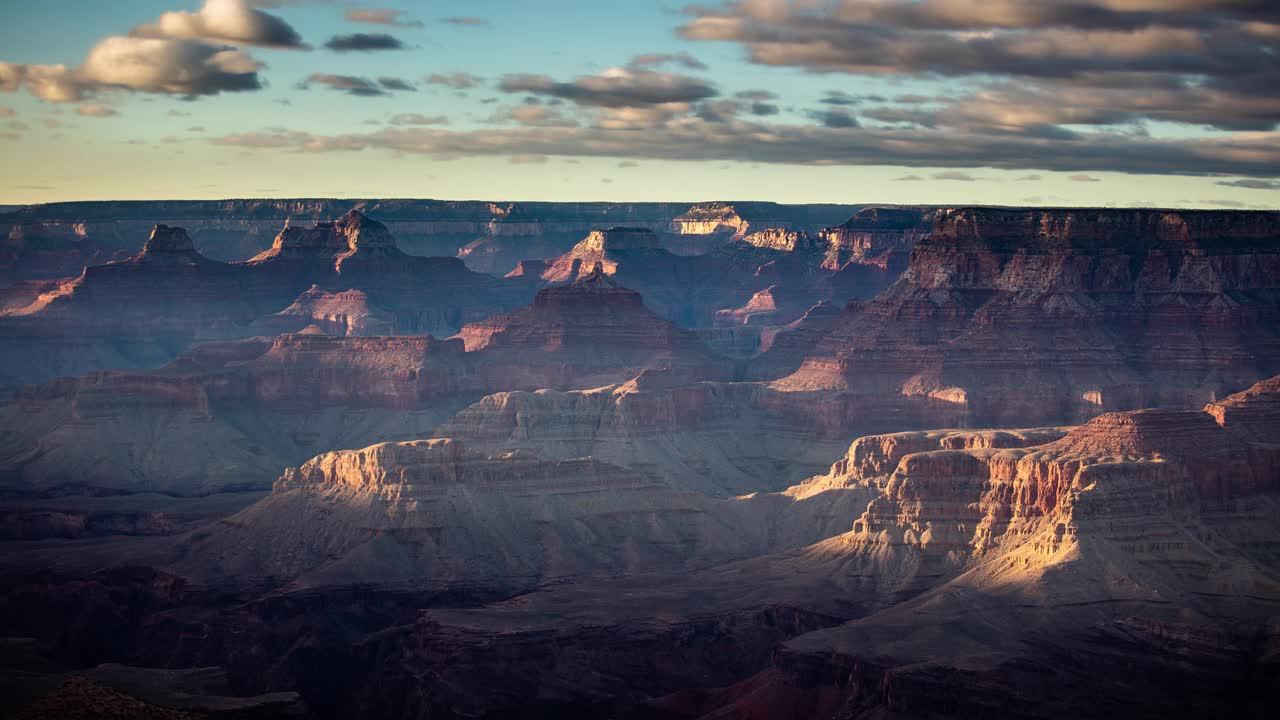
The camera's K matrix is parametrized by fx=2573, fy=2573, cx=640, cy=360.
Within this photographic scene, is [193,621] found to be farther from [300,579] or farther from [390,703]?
[390,703]

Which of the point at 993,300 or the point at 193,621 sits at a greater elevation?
the point at 993,300

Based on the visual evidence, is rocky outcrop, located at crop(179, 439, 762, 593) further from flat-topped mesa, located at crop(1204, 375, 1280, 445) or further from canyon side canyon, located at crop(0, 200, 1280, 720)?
flat-topped mesa, located at crop(1204, 375, 1280, 445)

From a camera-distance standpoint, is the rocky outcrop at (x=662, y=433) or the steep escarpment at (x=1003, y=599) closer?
the steep escarpment at (x=1003, y=599)

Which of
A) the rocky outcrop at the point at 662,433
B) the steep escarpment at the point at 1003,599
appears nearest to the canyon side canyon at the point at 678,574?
the steep escarpment at the point at 1003,599

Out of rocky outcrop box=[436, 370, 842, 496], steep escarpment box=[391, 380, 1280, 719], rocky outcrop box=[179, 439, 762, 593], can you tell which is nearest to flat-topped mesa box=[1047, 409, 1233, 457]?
steep escarpment box=[391, 380, 1280, 719]

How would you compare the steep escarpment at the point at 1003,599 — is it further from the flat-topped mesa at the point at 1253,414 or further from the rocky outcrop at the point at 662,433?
the rocky outcrop at the point at 662,433

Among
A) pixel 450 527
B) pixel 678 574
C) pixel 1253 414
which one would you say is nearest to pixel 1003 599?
pixel 678 574

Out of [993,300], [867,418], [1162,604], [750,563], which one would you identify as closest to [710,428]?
[867,418]

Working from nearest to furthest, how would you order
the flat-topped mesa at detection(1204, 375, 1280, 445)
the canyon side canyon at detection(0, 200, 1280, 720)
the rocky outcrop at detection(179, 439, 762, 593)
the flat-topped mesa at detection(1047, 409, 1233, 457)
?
the canyon side canyon at detection(0, 200, 1280, 720) < the flat-topped mesa at detection(1047, 409, 1233, 457) < the flat-topped mesa at detection(1204, 375, 1280, 445) < the rocky outcrop at detection(179, 439, 762, 593)

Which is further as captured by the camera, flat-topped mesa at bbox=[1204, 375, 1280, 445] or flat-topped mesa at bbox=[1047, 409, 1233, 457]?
flat-topped mesa at bbox=[1204, 375, 1280, 445]

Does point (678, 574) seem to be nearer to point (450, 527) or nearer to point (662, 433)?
point (450, 527)

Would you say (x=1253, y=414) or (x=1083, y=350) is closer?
(x=1253, y=414)
